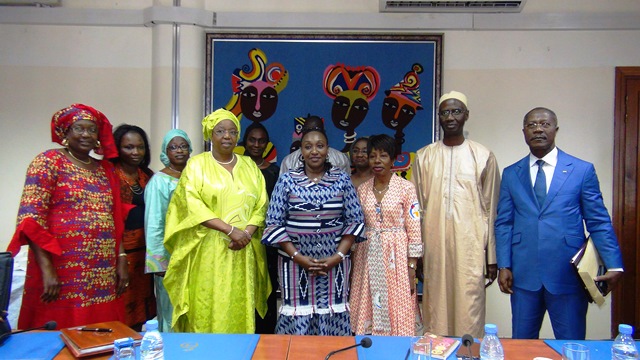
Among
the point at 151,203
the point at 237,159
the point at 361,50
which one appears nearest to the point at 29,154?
the point at 151,203

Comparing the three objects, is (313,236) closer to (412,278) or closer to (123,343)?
(412,278)

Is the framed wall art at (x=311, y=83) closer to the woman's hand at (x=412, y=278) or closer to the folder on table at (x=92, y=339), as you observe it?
the woman's hand at (x=412, y=278)

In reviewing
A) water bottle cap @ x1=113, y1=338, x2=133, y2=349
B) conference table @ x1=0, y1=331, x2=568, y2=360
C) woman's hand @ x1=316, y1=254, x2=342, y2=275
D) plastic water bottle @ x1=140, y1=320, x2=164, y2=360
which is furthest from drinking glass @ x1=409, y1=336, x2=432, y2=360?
woman's hand @ x1=316, y1=254, x2=342, y2=275

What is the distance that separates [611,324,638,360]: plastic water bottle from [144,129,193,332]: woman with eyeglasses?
233 centimetres

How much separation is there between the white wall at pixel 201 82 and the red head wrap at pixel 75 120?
1362 millimetres

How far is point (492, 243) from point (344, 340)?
154cm

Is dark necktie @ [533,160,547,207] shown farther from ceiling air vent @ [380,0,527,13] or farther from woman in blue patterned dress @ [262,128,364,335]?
ceiling air vent @ [380,0,527,13]

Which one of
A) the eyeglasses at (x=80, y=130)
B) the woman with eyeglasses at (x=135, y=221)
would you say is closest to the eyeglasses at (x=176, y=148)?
the woman with eyeglasses at (x=135, y=221)

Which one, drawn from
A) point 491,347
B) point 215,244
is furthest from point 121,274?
point 491,347

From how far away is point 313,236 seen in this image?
2594mm

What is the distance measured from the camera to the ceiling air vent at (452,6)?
3832 mm

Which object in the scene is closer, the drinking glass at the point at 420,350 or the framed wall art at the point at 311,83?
the drinking glass at the point at 420,350

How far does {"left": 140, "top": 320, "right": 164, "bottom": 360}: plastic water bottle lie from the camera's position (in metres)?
1.46

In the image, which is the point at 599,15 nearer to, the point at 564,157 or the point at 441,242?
the point at 564,157
